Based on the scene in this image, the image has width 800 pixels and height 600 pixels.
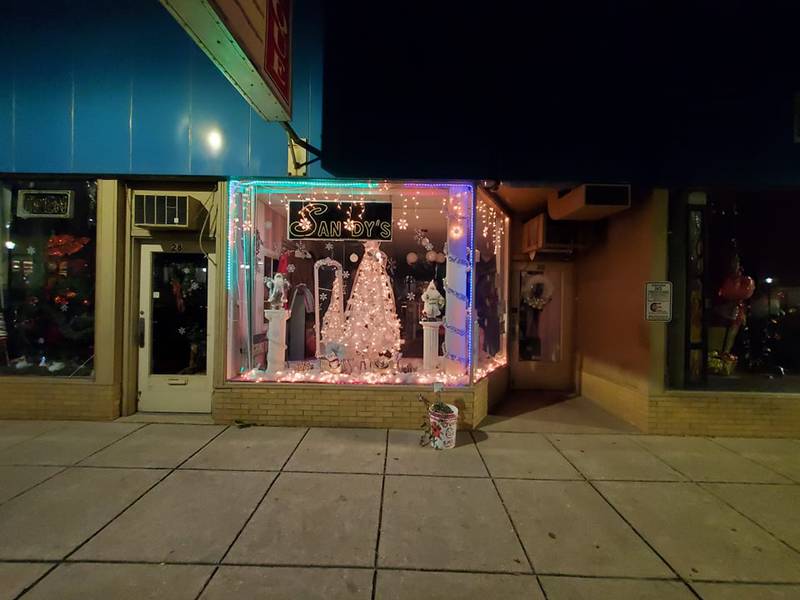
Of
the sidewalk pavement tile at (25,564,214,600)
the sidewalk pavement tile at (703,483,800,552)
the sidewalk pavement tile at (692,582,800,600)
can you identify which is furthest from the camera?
the sidewalk pavement tile at (703,483,800,552)

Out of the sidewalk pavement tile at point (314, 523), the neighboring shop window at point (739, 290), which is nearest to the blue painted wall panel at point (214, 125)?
the sidewalk pavement tile at point (314, 523)

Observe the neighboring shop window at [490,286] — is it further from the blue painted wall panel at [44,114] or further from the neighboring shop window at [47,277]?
the blue painted wall panel at [44,114]

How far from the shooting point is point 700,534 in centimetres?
318

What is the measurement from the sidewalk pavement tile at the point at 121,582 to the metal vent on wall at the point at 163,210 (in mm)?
4012

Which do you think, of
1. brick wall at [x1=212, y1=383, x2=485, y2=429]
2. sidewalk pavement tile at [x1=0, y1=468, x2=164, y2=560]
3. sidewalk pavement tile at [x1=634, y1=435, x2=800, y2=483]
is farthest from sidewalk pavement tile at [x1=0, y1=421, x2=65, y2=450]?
sidewalk pavement tile at [x1=634, y1=435, x2=800, y2=483]

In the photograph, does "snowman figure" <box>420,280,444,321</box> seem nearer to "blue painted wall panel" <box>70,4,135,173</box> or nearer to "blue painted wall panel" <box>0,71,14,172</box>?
"blue painted wall panel" <box>70,4,135,173</box>

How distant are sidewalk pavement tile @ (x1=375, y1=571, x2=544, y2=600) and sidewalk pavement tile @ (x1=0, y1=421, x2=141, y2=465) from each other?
372 cm

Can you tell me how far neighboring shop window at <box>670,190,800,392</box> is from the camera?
550 centimetres

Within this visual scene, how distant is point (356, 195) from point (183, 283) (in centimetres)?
280

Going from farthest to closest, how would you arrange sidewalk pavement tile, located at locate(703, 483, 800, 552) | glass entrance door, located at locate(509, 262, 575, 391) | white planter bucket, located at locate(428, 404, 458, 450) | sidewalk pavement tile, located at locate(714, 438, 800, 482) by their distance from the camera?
1. glass entrance door, located at locate(509, 262, 575, 391)
2. white planter bucket, located at locate(428, 404, 458, 450)
3. sidewalk pavement tile, located at locate(714, 438, 800, 482)
4. sidewalk pavement tile, located at locate(703, 483, 800, 552)

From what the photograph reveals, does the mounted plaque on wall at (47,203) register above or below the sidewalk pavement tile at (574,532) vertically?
above

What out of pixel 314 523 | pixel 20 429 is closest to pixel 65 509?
pixel 314 523

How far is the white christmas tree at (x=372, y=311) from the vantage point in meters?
5.98

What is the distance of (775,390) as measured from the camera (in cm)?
543
